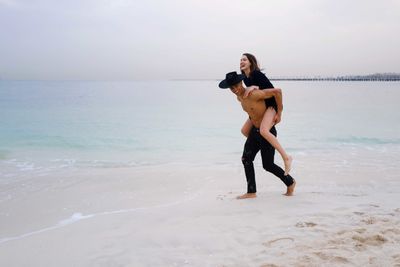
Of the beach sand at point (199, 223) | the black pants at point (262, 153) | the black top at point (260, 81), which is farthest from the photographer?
the black pants at point (262, 153)

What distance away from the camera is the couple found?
463 centimetres

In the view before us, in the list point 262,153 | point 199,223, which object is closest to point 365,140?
point 262,153

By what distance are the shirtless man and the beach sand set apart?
0.32 metres

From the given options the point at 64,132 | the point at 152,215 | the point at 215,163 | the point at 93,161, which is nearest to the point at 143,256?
the point at 152,215

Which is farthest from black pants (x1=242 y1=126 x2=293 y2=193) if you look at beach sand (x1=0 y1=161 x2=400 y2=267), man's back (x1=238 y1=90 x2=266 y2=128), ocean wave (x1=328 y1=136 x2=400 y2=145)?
ocean wave (x1=328 y1=136 x2=400 y2=145)

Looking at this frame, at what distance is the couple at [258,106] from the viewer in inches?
182

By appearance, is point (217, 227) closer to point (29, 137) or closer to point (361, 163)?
point (361, 163)

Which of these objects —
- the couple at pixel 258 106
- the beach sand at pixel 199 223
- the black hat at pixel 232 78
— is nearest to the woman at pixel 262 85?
the couple at pixel 258 106

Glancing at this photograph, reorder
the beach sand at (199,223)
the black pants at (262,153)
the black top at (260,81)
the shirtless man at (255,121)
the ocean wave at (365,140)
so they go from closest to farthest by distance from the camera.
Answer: the beach sand at (199,223) → the shirtless man at (255,121) → the black top at (260,81) → the black pants at (262,153) → the ocean wave at (365,140)

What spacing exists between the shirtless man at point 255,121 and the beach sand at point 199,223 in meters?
0.32

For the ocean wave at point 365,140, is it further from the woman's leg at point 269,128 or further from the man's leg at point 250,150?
the woman's leg at point 269,128

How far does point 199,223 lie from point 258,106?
165 cm

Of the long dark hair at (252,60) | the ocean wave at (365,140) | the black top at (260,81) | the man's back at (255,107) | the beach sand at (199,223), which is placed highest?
the long dark hair at (252,60)

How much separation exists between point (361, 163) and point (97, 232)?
21.8ft
